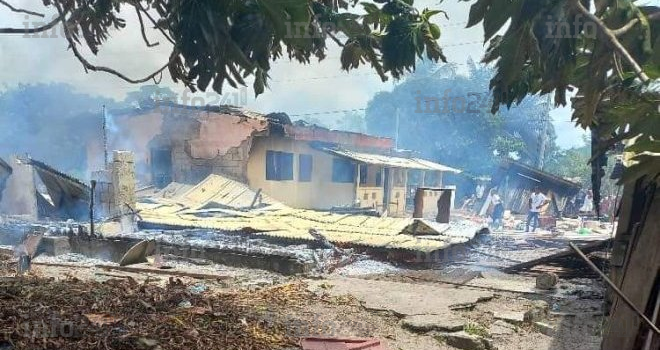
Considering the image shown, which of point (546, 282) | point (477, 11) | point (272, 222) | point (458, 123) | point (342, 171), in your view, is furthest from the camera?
point (458, 123)

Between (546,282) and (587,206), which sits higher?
(587,206)

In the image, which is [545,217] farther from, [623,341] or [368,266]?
[623,341]

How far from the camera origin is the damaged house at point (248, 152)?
19.3m

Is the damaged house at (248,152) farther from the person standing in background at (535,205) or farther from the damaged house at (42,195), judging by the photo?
the person standing in background at (535,205)

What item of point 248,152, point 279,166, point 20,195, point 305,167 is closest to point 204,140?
point 248,152

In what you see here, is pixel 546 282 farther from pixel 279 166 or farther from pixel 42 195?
pixel 42 195

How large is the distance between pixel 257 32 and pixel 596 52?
175cm

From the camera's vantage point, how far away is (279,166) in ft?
67.5

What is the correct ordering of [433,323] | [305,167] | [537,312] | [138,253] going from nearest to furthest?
[433,323] → [537,312] → [138,253] → [305,167]

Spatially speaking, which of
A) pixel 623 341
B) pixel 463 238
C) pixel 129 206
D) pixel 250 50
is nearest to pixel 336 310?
pixel 623 341

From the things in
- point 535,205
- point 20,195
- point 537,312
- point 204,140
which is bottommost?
point 537,312

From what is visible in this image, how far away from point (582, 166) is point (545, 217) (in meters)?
15.4

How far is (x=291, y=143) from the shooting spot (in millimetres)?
20781

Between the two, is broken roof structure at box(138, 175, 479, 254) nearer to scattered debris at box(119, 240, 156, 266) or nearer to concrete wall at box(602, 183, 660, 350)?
scattered debris at box(119, 240, 156, 266)
